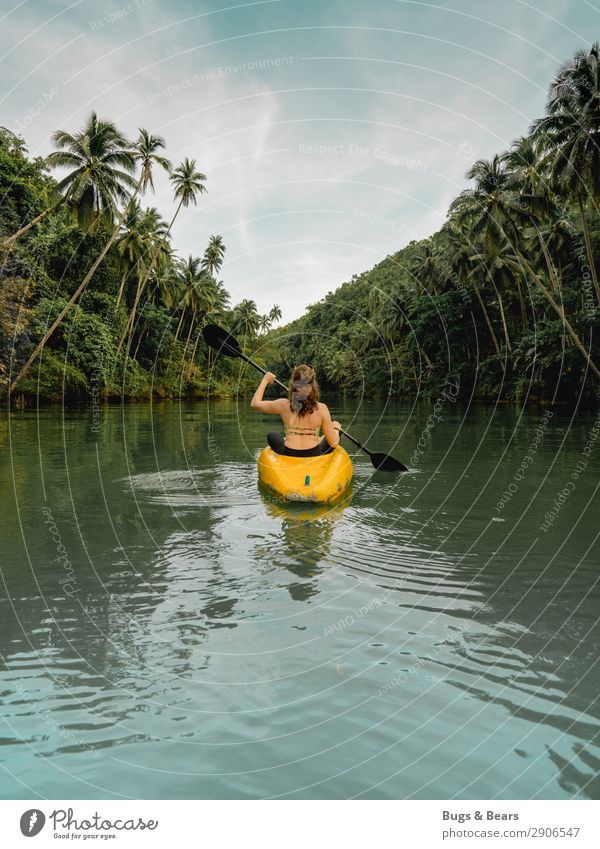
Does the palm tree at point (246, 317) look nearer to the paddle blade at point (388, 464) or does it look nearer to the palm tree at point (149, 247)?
the palm tree at point (149, 247)

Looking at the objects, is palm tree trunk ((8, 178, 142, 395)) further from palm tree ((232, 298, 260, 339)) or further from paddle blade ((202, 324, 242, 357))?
palm tree ((232, 298, 260, 339))

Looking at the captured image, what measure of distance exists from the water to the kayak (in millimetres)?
249

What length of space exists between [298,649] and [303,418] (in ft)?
14.8

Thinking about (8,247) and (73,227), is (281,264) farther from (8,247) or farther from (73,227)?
(73,227)

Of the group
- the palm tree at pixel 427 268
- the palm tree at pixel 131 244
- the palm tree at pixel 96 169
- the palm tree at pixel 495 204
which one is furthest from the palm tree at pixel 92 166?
the palm tree at pixel 427 268

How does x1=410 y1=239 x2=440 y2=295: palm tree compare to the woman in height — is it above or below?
above

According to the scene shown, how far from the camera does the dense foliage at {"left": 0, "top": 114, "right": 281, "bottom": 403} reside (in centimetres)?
2722

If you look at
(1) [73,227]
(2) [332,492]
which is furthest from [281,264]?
(1) [73,227]

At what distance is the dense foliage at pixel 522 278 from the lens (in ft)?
85.2

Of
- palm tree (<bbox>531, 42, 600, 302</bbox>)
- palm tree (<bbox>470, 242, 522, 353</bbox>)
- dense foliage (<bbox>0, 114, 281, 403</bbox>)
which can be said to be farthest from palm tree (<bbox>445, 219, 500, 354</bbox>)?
dense foliage (<bbox>0, 114, 281, 403</bbox>)

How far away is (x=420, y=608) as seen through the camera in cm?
411

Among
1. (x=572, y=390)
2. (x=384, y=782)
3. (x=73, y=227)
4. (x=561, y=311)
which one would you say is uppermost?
(x=73, y=227)

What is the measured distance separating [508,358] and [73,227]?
2737cm

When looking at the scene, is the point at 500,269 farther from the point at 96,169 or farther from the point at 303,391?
the point at 303,391
